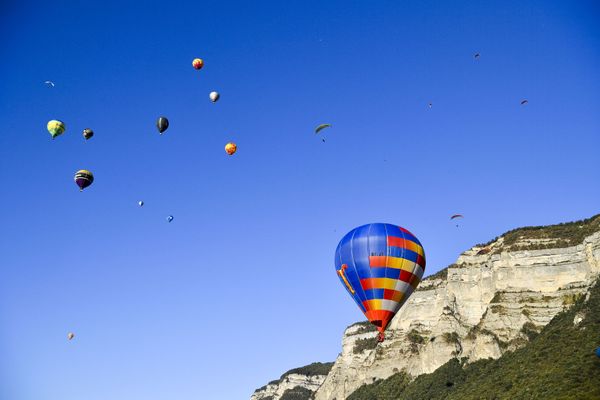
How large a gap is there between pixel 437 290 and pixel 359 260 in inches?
3373

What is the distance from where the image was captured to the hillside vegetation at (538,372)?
60094mm

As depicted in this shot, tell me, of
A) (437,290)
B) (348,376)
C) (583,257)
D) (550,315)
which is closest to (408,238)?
(550,315)

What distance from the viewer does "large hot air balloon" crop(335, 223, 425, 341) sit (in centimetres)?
4344

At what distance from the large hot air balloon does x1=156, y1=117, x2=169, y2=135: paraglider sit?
65.8ft

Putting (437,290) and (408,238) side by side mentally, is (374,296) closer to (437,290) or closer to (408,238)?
(408,238)

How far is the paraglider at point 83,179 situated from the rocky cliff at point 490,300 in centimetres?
7288

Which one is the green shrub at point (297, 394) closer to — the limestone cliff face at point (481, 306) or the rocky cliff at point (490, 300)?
the rocky cliff at point (490, 300)

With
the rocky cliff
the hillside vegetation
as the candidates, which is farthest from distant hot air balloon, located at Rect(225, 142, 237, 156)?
the rocky cliff

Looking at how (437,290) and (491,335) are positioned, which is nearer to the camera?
(491,335)

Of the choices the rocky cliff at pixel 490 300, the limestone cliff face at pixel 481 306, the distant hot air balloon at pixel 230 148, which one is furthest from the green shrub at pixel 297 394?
the distant hot air balloon at pixel 230 148

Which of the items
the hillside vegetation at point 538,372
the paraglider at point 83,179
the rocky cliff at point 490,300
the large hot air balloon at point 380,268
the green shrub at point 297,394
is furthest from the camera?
the green shrub at point 297,394

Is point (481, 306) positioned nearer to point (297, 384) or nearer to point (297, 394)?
point (297, 394)

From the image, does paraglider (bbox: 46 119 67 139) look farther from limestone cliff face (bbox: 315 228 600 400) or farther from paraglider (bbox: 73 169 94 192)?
limestone cliff face (bbox: 315 228 600 400)

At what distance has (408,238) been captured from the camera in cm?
4572
